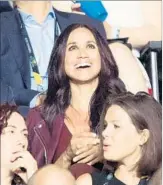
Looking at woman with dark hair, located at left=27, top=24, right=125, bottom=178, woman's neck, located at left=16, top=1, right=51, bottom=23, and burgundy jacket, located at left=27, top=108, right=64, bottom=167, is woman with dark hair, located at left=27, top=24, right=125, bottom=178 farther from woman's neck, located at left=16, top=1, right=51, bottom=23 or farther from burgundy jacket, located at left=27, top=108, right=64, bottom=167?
woman's neck, located at left=16, top=1, right=51, bottom=23

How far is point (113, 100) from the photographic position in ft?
3.91

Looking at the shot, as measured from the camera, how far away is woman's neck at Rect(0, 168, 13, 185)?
113 centimetres

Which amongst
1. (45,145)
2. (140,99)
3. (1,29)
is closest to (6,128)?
(45,145)

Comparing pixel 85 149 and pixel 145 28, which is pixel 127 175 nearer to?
pixel 85 149

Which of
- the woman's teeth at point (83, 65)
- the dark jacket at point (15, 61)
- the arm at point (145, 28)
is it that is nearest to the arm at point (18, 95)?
the dark jacket at point (15, 61)

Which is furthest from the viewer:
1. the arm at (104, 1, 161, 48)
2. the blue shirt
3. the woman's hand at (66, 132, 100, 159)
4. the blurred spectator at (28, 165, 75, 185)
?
the arm at (104, 1, 161, 48)

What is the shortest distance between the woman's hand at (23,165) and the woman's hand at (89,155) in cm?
12

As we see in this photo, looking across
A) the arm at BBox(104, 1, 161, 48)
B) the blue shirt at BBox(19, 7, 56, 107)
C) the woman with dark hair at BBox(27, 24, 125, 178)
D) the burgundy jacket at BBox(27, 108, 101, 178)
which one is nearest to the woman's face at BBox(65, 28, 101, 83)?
the woman with dark hair at BBox(27, 24, 125, 178)

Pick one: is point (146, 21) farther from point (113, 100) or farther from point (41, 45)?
point (113, 100)

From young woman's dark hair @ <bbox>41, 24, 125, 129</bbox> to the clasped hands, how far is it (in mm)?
153

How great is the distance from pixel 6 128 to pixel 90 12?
1.01 m

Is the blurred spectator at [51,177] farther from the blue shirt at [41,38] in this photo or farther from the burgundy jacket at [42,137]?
the blue shirt at [41,38]

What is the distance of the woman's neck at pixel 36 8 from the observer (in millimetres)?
1807

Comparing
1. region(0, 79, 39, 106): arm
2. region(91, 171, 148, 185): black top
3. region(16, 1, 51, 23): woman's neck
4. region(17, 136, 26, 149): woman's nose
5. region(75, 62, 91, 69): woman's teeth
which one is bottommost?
region(91, 171, 148, 185): black top
